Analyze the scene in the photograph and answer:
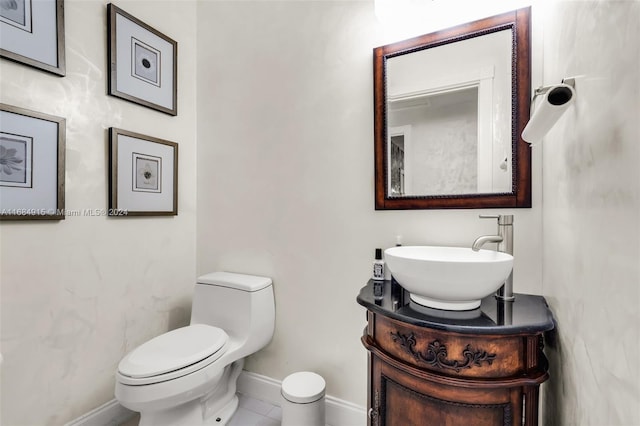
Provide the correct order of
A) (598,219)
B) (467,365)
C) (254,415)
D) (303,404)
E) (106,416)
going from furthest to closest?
1. (254,415)
2. (106,416)
3. (303,404)
4. (467,365)
5. (598,219)

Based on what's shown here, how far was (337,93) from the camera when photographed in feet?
5.25

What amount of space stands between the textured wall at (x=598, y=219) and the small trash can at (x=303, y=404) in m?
0.92

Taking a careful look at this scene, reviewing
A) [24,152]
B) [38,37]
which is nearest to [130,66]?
[38,37]

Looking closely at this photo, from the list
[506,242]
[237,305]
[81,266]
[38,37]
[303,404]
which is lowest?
[303,404]

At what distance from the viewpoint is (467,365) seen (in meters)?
0.84

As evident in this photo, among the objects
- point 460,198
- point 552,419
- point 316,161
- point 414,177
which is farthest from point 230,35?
point 552,419

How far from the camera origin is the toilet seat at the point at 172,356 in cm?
123

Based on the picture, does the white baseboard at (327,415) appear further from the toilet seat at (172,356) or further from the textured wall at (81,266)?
the toilet seat at (172,356)

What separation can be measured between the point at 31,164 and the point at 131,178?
1.41 ft

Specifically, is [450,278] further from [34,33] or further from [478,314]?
[34,33]

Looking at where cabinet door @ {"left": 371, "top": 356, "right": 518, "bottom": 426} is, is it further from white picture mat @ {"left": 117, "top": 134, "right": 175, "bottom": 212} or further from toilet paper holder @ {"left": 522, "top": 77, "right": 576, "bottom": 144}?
white picture mat @ {"left": 117, "top": 134, "right": 175, "bottom": 212}

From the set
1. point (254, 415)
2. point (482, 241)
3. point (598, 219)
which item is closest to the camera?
point (598, 219)

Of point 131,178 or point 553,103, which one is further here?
point 131,178

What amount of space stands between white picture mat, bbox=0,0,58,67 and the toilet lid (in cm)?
131
